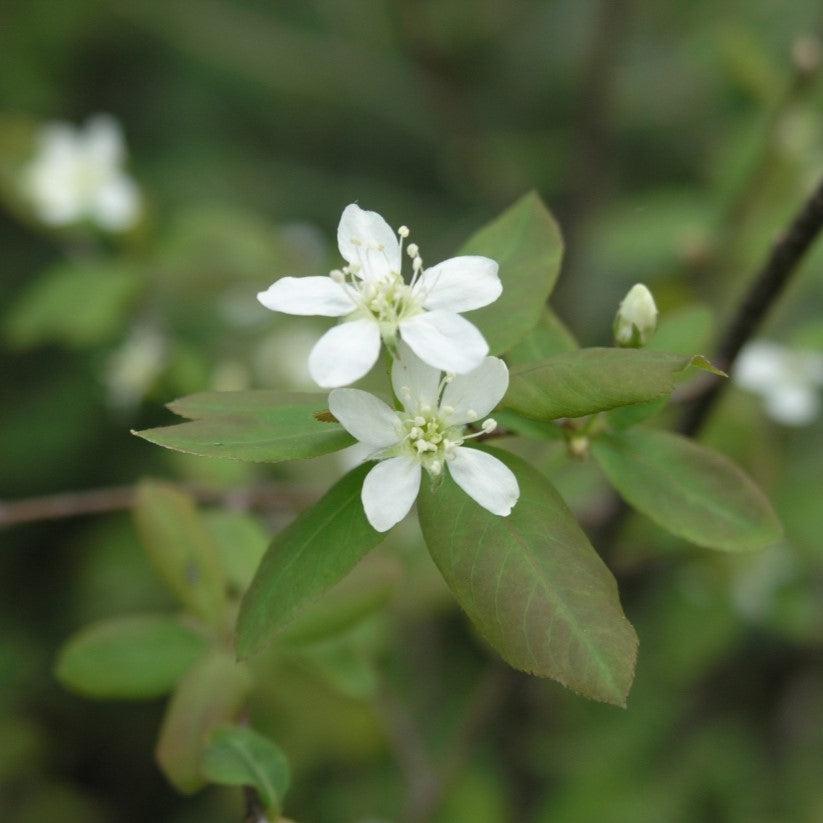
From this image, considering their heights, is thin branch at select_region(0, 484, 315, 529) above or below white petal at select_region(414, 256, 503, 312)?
below

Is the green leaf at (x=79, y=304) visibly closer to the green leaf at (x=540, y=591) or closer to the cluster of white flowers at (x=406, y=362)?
the cluster of white flowers at (x=406, y=362)

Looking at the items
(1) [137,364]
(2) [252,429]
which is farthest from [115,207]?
(2) [252,429]

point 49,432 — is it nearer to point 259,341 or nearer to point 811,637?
point 259,341

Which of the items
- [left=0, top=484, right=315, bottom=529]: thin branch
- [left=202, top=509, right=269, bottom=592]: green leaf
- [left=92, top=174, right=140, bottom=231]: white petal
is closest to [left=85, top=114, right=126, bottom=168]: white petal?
[left=92, top=174, right=140, bottom=231]: white petal

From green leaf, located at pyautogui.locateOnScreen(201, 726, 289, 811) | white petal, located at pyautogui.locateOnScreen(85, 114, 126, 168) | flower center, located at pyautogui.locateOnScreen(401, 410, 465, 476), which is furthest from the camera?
white petal, located at pyautogui.locateOnScreen(85, 114, 126, 168)

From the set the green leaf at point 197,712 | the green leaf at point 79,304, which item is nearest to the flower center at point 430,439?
the green leaf at point 197,712

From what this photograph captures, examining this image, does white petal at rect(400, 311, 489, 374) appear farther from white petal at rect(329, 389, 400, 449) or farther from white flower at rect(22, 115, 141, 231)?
white flower at rect(22, 115, 141, 231)

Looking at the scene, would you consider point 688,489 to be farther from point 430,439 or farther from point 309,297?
point 309,297
